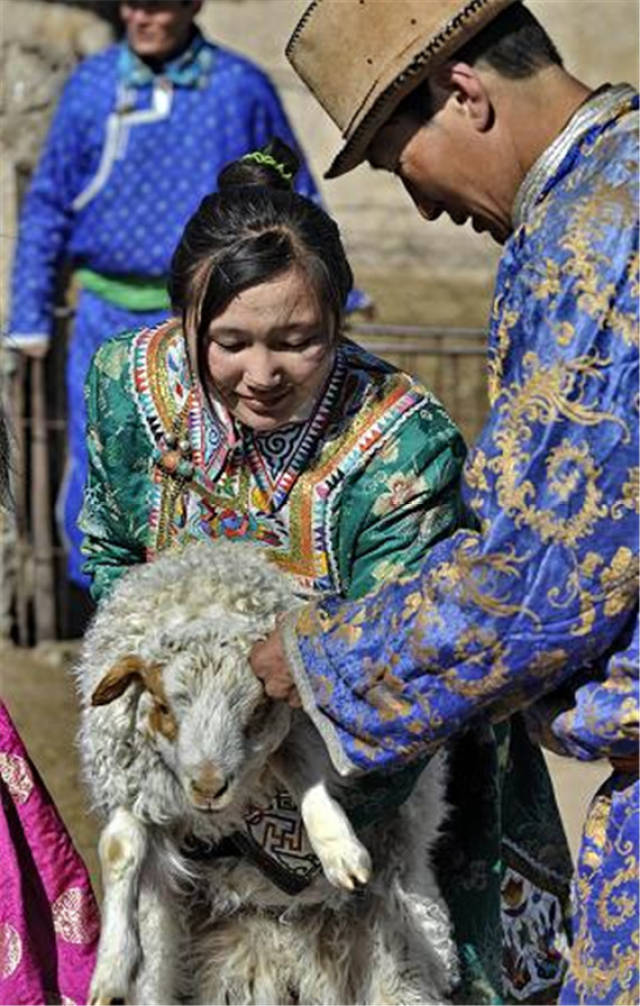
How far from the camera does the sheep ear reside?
4070 mm

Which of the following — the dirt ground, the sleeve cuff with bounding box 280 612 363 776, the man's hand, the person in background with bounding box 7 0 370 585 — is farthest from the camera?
the person in background with bounding box 7 0 370 585

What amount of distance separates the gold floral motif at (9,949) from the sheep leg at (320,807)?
0.82m

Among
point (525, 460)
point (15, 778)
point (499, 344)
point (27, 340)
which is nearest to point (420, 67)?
point (499, 344)

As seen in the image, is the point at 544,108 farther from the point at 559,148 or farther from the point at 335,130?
the point at 335,130

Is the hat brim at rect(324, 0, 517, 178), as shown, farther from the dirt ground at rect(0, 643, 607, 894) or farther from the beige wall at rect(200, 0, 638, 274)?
the beige wall at rect(200, 0, 638, 274)

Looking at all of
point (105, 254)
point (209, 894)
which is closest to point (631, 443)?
point (209, 894)

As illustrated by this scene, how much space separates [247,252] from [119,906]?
3.59ft

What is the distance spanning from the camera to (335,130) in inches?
554

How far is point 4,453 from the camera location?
4.78 metres

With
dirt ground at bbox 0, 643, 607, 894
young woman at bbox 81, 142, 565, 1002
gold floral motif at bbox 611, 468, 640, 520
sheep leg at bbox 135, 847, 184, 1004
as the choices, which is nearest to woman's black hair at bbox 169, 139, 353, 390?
young woman at bbox 81, 142, 565, 1002

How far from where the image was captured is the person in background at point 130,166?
9.73m

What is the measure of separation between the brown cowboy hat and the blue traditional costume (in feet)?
0.72

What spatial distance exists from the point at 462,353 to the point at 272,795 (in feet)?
25.4

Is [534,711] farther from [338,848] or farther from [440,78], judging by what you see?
[440,78]
